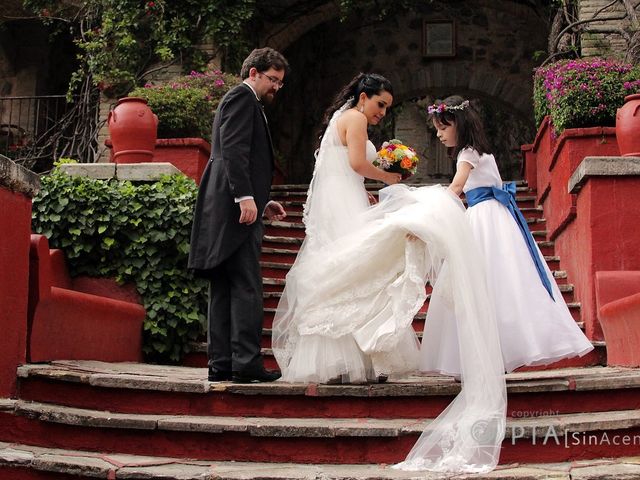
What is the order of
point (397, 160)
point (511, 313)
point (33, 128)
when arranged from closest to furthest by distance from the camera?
point (511, 313) → point (397, 160) → point (33, 128)

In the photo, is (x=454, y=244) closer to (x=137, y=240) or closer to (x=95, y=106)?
(x=137, y=240)

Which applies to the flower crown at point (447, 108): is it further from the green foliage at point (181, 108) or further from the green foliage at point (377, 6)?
the green foliage at point (377, 6)

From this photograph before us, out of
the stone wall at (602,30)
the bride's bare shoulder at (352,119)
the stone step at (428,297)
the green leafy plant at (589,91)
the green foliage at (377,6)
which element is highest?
the green foliage at (377,6)

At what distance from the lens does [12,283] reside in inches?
168

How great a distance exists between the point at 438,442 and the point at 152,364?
2818mm

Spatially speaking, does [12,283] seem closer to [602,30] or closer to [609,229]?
[609,229]

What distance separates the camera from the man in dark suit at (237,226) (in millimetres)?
4336

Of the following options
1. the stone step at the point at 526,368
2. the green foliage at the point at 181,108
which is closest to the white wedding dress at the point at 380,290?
the stone step at the point at 526,368

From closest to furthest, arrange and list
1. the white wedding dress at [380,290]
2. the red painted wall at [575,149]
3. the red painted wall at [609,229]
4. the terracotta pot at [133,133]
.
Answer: the white wedding dress at [380,290] → the red painted wall at [609,229] → the red painted wall at [575,149] → the terracotta pot at [133,133]

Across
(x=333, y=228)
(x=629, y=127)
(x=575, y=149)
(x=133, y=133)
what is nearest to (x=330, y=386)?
(x=333, y=228)

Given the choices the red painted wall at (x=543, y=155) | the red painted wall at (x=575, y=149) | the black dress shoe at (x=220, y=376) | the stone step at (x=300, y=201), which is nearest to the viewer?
the black dress shoe at (x=220, y=376)

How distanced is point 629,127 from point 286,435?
3.79 metres

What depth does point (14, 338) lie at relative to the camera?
4312 mm

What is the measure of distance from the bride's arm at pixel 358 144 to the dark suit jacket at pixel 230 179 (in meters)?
0.42
